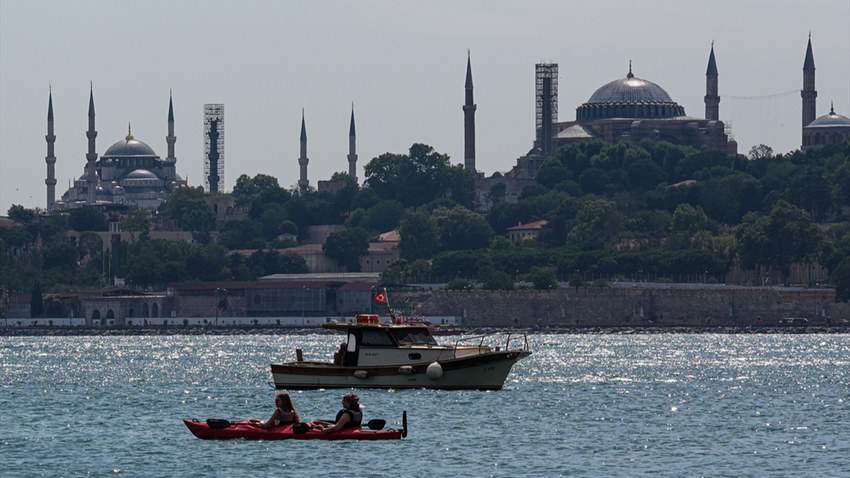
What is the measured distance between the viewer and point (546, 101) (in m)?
193

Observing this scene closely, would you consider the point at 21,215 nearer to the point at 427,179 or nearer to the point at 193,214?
the point at 193,214

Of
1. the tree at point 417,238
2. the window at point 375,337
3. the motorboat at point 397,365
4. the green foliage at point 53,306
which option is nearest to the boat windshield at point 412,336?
the motorboat at point 397,365

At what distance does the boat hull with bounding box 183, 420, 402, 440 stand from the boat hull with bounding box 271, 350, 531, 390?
12323 millimetres

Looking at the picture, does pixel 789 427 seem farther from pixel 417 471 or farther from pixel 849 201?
pixel 849 201

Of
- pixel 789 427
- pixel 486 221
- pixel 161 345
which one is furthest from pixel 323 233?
pixel 789 427

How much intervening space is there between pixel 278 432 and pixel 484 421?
28.2ft

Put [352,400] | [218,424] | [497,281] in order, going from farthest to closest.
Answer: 1. [497,281]
2. [218,424]
3. [352,400]

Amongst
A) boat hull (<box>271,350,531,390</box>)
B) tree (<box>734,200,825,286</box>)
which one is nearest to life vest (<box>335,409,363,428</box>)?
boat hull (<box>271,350,531,390</box>)

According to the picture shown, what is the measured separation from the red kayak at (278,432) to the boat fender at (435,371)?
11.8 meters

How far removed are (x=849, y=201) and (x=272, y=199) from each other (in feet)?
221

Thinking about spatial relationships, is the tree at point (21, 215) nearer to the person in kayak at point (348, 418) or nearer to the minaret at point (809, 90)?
the minaret at point (809, 90)

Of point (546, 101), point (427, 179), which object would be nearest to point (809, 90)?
point (546, 101)

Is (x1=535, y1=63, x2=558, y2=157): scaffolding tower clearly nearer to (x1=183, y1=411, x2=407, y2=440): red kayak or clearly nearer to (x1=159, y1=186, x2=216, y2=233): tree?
(x1=159, y1=186, x2=216, y2=233): tree

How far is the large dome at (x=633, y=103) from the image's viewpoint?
197 metres
